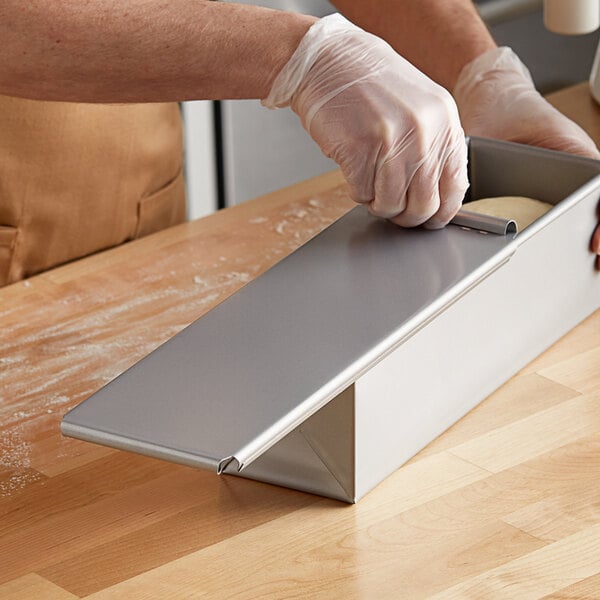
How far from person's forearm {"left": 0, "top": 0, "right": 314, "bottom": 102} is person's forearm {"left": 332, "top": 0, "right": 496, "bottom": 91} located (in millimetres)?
451

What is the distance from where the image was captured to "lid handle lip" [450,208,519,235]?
0.98 m

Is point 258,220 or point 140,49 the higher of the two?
point 140,49

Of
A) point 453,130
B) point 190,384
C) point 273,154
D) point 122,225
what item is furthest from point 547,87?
point 190,384

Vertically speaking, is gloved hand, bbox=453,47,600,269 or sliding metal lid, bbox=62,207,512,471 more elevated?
gloved hand, bbox=453,47,600,269

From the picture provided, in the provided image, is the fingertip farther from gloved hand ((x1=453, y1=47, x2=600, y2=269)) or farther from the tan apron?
the tan apron

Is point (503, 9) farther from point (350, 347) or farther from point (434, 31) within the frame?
point (350, 347)

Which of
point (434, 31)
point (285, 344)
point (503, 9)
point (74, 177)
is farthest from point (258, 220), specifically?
point (503, 9)

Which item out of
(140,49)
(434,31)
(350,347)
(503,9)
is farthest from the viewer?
(503,9)

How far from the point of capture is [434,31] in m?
1.45

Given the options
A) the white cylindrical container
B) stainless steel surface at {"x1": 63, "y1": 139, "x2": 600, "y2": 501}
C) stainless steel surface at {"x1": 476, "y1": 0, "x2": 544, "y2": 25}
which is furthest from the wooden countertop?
stainless steel surface at {"x1": 476, "y1": 0, "x2": 544, "y2": 25}

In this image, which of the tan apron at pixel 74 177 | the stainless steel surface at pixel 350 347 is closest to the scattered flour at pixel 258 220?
the tan apron at pixel 74 177

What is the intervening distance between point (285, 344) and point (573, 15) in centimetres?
93

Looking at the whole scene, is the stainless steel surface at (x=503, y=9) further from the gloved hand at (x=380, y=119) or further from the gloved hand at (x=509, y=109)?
the gloved hand at (x=380, y=119)

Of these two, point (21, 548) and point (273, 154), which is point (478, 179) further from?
point (273, 154)
